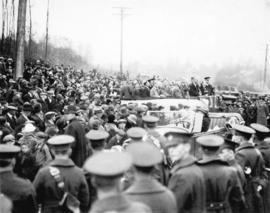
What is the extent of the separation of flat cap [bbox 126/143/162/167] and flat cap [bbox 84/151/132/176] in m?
0.34

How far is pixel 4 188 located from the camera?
176 inches

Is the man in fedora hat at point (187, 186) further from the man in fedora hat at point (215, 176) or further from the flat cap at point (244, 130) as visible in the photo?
the flat cap at point (244, 130)

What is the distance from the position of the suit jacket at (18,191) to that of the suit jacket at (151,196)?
1438 millimetres

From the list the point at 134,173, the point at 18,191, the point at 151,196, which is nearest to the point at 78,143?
the point at 18,191

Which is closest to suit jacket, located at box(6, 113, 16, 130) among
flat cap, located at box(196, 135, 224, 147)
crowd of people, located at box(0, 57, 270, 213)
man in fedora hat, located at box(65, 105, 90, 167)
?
crowd of people, located at box(0, 57, 270, 213)

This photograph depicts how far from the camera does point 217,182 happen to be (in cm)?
487

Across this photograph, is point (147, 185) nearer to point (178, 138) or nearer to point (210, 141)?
point (178, 138)

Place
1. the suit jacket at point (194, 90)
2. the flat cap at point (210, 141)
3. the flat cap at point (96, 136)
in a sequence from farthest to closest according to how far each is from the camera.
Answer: the suit jacket at point (194, 90)
the flat cap at point (96, 136)
the flat cap at point (210, 141)

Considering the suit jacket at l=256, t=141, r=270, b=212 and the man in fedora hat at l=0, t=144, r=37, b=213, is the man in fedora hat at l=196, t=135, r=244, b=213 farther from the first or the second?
the suit jacket at l=256, t=141, r=270, b=212

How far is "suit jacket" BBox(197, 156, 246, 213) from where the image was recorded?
4852mm

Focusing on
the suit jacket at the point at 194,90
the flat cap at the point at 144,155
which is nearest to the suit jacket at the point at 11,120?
the flat cap at the point at 144,155

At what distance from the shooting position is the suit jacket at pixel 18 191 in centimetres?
448

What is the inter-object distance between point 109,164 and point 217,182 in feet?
7.16

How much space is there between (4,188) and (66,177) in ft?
2.23
